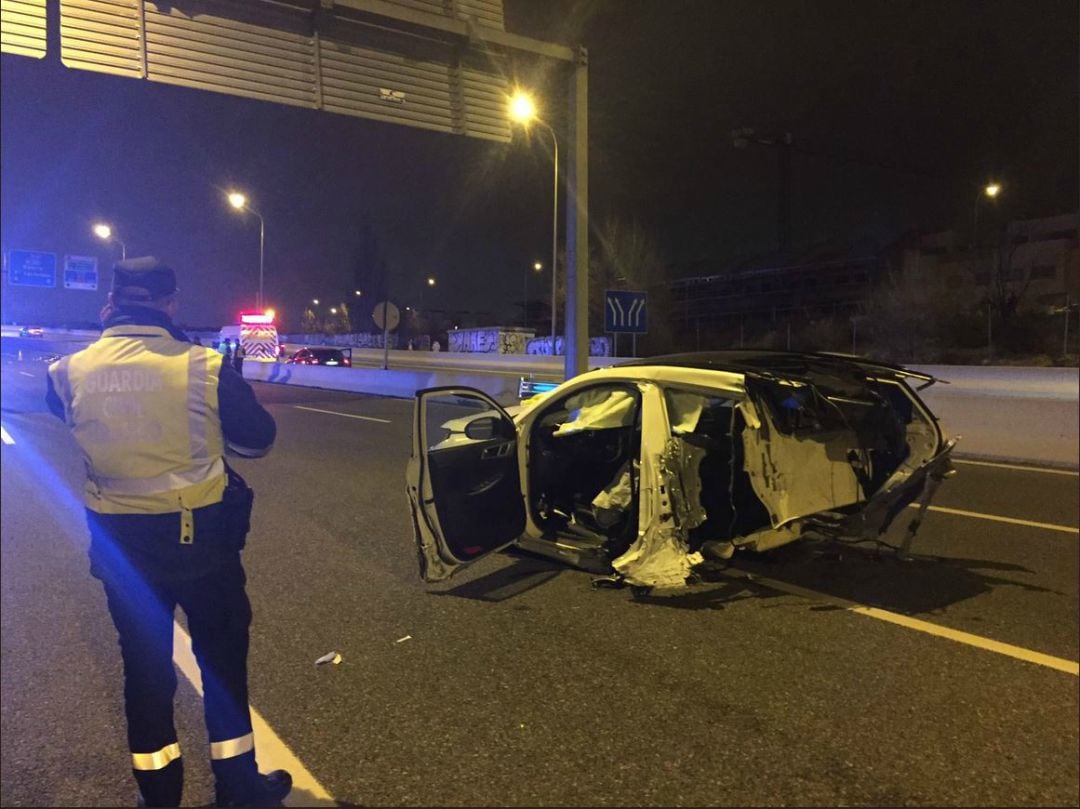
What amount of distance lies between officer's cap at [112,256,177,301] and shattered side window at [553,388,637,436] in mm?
3190

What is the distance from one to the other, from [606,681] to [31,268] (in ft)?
98.0

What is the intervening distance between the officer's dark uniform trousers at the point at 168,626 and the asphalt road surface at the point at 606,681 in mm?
275

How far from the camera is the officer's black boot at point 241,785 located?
7.91ft

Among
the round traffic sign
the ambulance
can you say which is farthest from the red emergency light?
the round traffic sign

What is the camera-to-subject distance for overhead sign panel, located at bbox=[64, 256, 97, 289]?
2609cm

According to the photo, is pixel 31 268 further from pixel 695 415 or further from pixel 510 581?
pixel 695 415

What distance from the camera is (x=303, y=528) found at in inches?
254

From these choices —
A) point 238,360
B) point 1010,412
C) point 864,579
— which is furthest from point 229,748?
point 1010,412

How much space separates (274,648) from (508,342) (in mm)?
41117

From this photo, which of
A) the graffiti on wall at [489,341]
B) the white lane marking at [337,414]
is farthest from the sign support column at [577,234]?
the graffiti on wall at [489,341]

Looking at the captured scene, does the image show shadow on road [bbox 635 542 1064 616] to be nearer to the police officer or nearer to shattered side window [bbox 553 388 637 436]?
shattered side window [bbox 553 388 637 436]

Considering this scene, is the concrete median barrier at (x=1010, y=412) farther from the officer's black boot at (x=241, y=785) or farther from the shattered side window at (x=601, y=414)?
the officer's black boot at (x=241, y=785)

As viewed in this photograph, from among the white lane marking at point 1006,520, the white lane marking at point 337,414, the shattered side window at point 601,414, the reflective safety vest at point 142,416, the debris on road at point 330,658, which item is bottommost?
Result: the debris on road at point 330,658

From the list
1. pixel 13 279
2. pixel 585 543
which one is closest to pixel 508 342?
pixel 13 279
